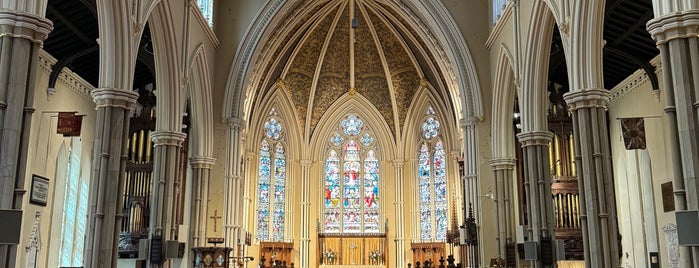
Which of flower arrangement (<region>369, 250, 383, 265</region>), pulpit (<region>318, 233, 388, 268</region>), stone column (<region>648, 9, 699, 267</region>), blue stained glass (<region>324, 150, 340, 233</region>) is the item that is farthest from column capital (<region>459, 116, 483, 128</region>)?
stone column (<region>648, 9, 699, 267</region>)

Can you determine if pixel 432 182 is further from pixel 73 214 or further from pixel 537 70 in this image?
pixel 73 214

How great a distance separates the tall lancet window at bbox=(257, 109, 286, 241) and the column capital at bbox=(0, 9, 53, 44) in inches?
798

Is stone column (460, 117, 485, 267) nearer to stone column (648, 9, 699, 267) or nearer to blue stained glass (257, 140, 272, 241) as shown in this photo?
blue stained glass (257, 140, 272, 241)

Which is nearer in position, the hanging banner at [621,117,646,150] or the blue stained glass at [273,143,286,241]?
the hanging banner at [621,117,646,150]

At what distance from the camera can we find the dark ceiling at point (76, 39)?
16188 millimetres

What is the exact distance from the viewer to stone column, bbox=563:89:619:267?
12727 mm

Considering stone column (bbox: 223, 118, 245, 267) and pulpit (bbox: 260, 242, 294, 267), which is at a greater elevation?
stone column (bbox: 223, 118, 245, 267)

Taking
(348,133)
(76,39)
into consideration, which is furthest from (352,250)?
(76,39)

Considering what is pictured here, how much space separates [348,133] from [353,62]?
12.7 feet

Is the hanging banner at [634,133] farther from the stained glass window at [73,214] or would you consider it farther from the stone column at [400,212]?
the stone column at [400,212]

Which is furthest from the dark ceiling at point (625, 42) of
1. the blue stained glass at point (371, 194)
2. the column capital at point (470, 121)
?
the blue stained glass at point (371, 194)

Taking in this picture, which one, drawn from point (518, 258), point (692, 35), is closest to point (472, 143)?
point (518, 258)

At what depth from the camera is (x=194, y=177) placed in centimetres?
2066

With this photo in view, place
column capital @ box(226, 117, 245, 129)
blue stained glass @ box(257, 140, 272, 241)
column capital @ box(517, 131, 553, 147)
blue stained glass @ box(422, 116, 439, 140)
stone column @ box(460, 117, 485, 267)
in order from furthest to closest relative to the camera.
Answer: blue stained glass @ box(422, 116, 439, 140), blue stained glass @ box(257, 140, 272, 241), column capital @ box(226, 117, 245, 129), stone column @ box(460, 117, 485, 267), column capital @ box(517, 131, 553, 147)
